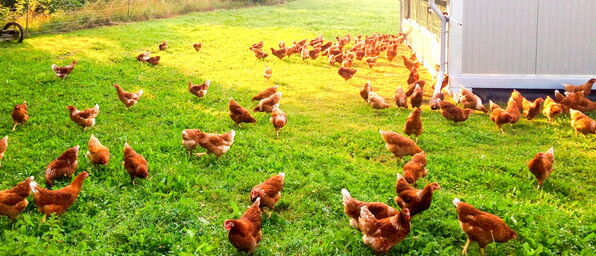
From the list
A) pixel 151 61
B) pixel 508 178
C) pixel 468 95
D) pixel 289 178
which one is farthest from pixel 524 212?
pixel 151 61

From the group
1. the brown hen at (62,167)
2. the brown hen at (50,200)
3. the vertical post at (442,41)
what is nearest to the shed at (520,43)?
the vertical post at (442,41)

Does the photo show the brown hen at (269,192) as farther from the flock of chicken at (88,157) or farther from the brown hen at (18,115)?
the brown hen at (18,115)

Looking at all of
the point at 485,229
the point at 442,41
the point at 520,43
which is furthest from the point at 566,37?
the point at 485,229

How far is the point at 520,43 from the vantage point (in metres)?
12.7

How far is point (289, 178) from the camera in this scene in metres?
7.99

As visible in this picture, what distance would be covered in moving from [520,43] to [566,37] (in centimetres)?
99

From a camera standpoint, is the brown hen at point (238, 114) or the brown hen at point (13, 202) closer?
the brown hen at point (13, 202)

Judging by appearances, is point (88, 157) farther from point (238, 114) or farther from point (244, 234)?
point (244, 234)

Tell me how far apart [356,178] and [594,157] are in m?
4.20

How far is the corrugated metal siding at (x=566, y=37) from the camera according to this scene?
1241 centimetres

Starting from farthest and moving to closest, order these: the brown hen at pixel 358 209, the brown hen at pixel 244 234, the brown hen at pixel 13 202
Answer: the brown hen at pixel 13 202
the brown hen at pixel 358 209
the brown hen at pixel 244 234

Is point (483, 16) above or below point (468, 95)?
above

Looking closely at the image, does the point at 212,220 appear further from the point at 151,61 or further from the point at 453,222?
the point at 151,61

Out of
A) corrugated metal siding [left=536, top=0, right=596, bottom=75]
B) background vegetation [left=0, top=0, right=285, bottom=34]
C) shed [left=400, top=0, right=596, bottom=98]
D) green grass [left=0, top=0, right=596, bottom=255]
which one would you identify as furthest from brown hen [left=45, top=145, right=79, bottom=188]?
background vegetation [left=0, top=0, right=285, bottom=34]
